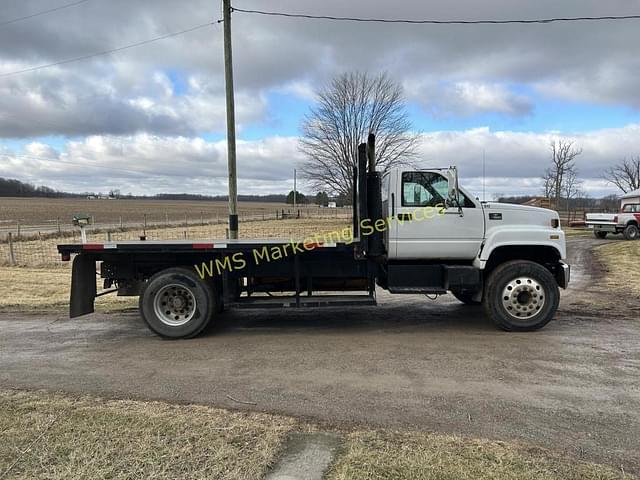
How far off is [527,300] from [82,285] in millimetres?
6209

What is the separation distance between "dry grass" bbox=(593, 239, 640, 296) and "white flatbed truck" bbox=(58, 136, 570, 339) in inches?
177

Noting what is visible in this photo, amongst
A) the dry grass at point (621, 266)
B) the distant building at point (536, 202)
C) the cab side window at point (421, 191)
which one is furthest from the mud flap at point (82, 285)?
the dry grass at point (621, 266)

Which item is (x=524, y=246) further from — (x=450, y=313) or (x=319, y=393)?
(x=319, y=393)

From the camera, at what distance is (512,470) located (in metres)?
3.01

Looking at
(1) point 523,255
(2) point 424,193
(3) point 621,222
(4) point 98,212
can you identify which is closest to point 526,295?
(1) point 523,255

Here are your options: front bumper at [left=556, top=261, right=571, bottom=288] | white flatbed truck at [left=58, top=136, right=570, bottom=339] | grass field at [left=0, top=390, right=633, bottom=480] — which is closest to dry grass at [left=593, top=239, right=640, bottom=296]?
front bumper at [left=556, top=261, right=571, bottom=288]

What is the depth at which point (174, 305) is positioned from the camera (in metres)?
6.61

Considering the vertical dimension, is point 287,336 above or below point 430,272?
below

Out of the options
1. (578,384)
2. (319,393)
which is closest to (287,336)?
(319,393)

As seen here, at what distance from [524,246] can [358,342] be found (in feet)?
9.03

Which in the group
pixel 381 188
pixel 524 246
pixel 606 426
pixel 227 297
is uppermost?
pixel 381 188

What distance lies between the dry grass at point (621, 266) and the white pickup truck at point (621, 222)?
23.3ft

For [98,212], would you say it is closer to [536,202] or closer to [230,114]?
[230,114]

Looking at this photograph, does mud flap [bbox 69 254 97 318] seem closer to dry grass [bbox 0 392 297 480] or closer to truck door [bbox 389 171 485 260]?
dry grass [bbox 0 392 297 480]
